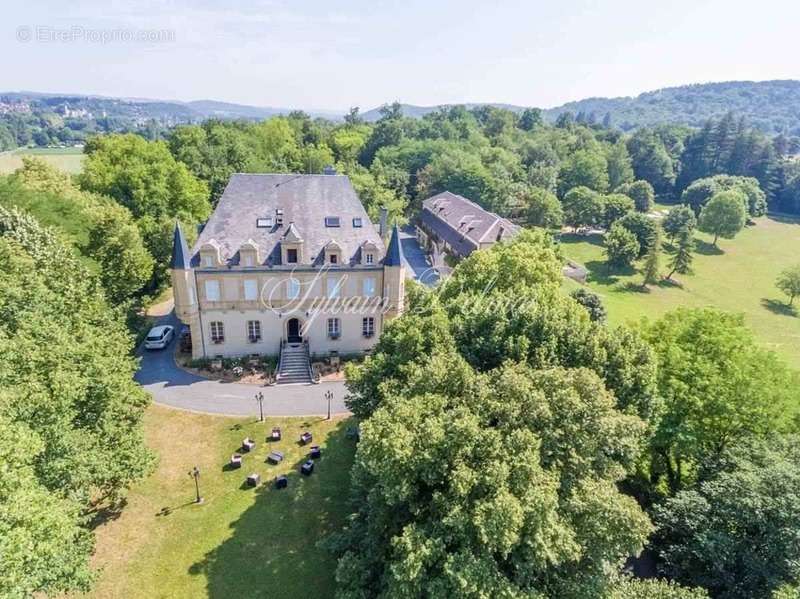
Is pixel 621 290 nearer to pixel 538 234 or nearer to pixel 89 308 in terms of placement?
pixel 538 234

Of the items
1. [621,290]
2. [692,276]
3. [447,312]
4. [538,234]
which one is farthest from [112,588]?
[692,276]

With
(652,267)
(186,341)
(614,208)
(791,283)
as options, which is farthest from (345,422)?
(614,208)

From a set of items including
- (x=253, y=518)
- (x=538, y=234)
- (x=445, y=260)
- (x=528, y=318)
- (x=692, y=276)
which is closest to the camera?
(x=528, y=318)

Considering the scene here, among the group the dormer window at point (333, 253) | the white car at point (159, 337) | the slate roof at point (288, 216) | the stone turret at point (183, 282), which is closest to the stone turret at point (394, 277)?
the slate roof at point (288, 216)

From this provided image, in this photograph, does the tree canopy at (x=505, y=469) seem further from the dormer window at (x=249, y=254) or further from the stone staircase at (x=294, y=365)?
the dormer window at (x=249, y=254)

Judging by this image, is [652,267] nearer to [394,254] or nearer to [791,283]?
[791,283]
